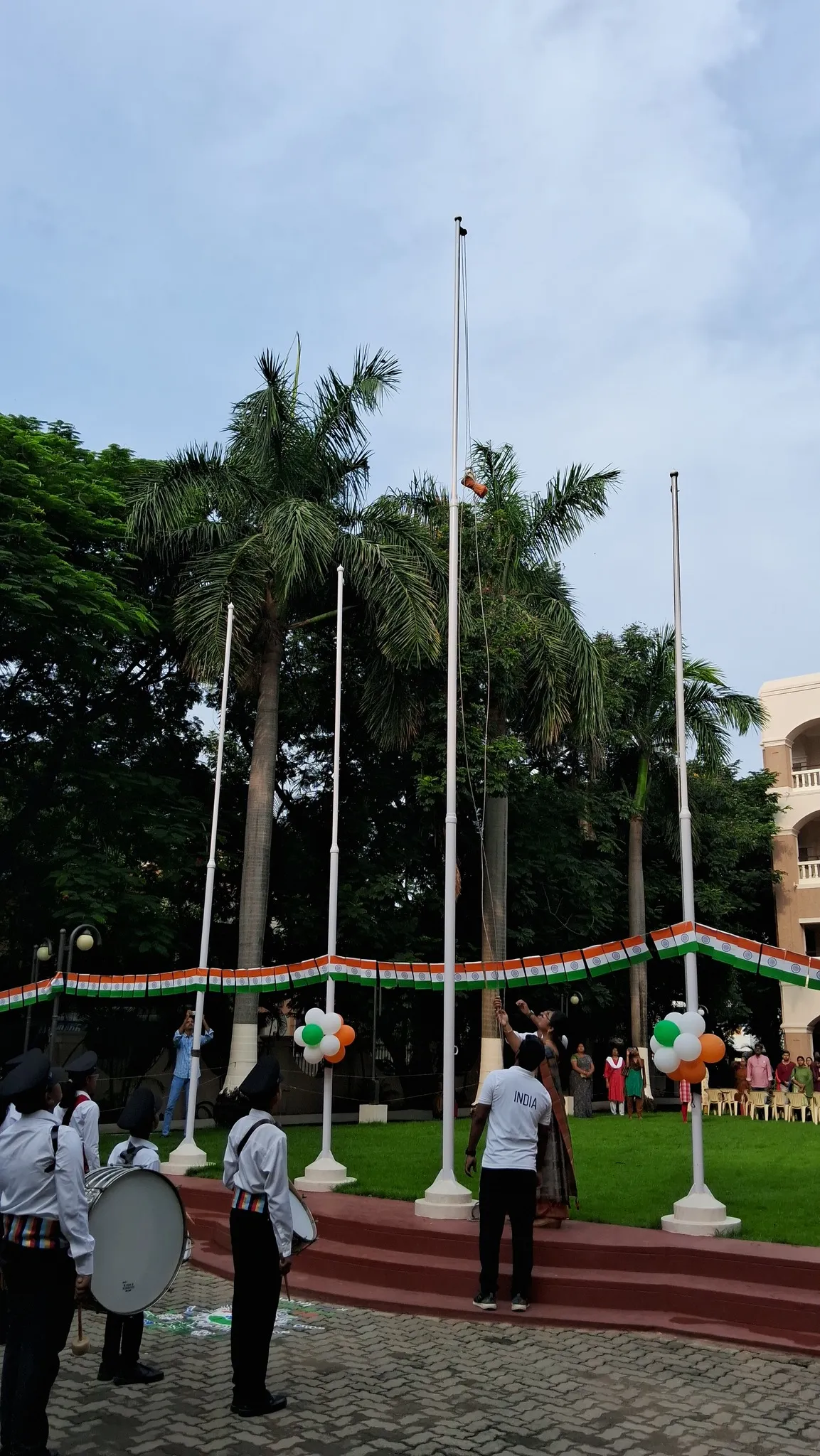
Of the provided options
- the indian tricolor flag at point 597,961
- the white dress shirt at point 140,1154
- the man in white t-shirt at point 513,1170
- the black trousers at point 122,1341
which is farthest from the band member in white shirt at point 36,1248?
the indian tricolor flag at point 597,961

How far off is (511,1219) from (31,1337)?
150 inches

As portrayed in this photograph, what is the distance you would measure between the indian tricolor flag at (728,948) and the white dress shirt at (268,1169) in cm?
556

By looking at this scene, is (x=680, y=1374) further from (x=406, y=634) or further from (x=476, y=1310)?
(x=406, y=634)

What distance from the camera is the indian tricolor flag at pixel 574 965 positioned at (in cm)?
1240

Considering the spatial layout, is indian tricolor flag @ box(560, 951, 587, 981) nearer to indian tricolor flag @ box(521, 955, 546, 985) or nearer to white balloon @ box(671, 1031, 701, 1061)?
indian tricolor flag @ box(521, 955, 546, 985)

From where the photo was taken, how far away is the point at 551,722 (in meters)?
22.6

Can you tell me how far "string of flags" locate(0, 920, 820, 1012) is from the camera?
1077 cm

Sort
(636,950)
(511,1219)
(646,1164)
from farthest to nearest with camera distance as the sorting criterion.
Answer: (646,1164) < (636,950) < (511,1219)

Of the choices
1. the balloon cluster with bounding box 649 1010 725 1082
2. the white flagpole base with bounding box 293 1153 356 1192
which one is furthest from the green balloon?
the white flagpole base with bounding box 293 1153 356 1192

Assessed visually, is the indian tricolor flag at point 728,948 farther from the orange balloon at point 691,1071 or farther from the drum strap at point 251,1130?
the drum strap at point 251,1130

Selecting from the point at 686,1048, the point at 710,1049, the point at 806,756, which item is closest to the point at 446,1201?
the point at 686,1048

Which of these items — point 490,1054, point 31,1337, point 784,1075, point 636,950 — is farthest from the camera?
point 784,1075

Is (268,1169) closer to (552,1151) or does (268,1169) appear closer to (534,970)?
(552,1151)

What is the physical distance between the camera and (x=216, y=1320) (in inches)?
327
